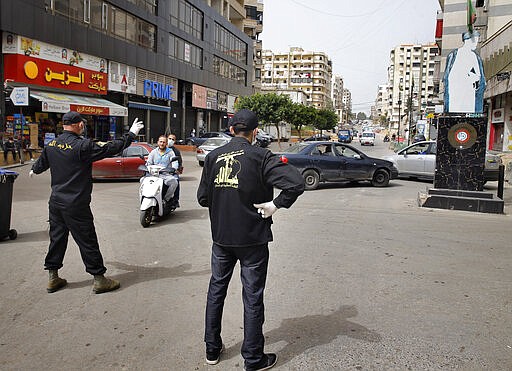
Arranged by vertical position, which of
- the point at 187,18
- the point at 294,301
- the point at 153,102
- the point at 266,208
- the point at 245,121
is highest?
the point at 187,18

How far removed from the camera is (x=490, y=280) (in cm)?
555

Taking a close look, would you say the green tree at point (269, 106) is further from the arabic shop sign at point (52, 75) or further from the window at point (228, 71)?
the arabic shop sign at point (52, 75)

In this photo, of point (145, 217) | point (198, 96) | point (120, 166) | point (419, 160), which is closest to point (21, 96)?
point (120, 166)

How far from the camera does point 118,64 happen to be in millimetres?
33062

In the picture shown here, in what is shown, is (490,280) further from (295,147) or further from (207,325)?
(295,147)

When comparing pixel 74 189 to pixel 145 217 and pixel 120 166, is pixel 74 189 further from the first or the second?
pixel 120 166

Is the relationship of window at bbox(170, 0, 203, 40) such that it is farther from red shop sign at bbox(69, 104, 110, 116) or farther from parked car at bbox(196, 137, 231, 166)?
parked car at bbox(196, 137, 231, 166)

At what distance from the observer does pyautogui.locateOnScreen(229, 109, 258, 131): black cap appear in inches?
134

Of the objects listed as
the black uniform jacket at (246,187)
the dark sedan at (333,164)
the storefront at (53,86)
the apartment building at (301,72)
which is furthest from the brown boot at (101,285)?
the apartment building at (301,72)

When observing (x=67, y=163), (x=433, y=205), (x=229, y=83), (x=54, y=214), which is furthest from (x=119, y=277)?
(x=229, y=83)

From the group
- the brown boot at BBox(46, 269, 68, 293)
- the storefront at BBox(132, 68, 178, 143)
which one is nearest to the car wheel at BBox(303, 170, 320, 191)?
the brown boot at BBox(46, 269, 68, 293)

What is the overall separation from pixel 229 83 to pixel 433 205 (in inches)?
1832

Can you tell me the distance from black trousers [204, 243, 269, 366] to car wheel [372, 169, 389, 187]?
1263 centimetres

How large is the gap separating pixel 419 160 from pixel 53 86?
19.9 m
